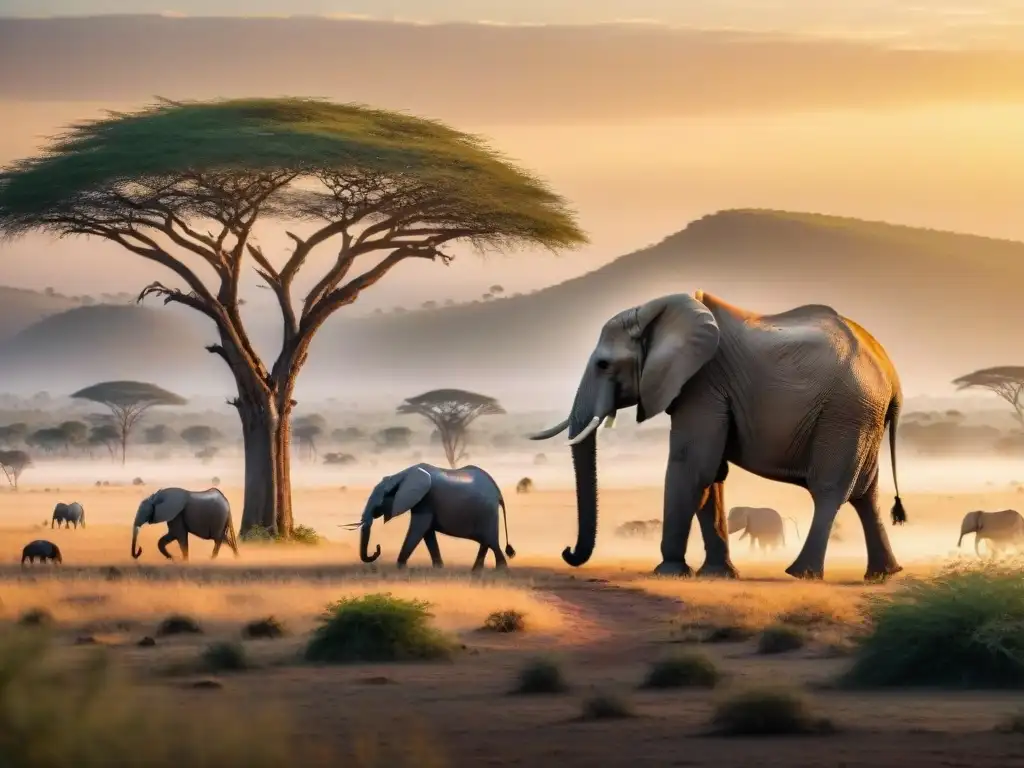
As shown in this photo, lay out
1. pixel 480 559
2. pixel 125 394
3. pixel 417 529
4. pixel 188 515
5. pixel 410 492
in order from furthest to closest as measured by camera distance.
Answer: pixel 125 394 < pixel 188 515 < pixel 480 559 < pixel 417 529 < pixel 410 492

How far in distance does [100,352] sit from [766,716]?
544 ft

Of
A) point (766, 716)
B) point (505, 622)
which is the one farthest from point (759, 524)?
point (766, 716)

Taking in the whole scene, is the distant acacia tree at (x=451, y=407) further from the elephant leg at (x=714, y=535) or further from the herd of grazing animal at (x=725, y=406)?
the herd of grazing animal at (x=725, y=406)

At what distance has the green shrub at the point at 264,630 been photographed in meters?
20.8

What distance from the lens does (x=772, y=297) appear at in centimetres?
16800

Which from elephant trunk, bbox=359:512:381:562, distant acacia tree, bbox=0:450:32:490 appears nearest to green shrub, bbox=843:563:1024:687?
elephant trunk, bbox=359:512:381:562

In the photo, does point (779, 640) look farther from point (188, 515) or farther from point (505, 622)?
point (188, 515)

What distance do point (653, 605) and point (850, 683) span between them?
20.1 feet

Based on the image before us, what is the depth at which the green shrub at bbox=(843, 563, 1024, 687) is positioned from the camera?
645 inches

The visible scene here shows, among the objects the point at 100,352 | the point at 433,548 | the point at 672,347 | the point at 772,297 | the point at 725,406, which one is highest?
the point at 772,297

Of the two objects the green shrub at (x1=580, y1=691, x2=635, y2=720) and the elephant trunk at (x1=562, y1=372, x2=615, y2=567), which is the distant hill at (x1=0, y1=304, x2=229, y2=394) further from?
the green shrub at (x1=580, y1=691, x2=635, y2=720)

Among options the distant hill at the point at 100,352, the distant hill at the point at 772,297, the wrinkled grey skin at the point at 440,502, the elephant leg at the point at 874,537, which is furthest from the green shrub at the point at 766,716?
the distant hill at the point at 100,352

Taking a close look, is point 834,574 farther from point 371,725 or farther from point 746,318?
point 371,725

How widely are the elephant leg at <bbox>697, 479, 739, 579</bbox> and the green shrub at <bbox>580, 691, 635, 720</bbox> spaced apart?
35.3 ft
